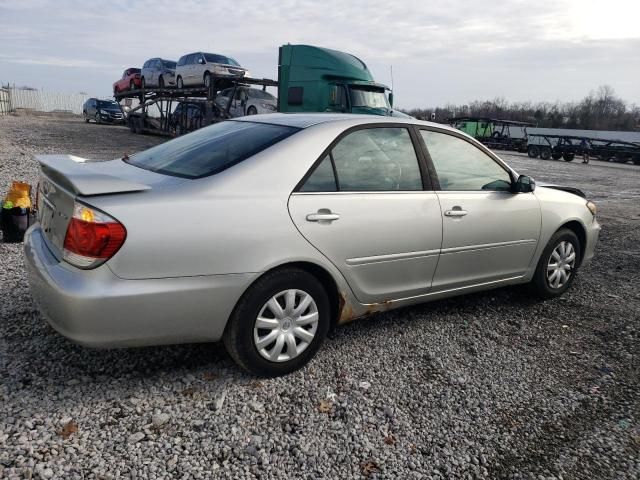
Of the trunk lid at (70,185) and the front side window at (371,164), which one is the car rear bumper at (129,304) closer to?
the trunk lid at (70,185)

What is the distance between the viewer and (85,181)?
258 cm

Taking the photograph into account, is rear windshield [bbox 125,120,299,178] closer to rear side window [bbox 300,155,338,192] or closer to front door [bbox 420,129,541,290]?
rear side window [bbox 300,155,338,192]

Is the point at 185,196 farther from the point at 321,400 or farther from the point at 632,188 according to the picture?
the point at 632,188

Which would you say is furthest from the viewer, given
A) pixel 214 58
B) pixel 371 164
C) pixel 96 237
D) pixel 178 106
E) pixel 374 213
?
pixel 178 106

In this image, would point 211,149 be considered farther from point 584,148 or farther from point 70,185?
point 584,148

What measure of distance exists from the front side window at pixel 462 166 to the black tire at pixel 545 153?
2836 cm

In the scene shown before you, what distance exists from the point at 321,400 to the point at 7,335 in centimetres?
206

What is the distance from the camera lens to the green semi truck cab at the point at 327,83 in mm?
12469

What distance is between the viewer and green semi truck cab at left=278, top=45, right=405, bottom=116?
12.5m

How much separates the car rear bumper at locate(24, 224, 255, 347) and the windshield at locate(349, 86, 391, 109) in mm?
10502

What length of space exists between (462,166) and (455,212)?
0.44m

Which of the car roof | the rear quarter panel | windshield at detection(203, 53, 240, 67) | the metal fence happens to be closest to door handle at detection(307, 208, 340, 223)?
the car roof

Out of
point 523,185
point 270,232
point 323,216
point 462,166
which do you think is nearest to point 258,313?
point 270,232

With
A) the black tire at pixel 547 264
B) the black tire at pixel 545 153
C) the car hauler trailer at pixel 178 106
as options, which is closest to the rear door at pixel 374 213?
the black tire at pixel 547 264
